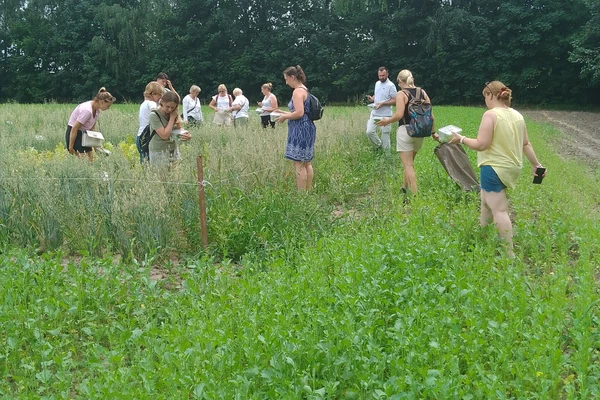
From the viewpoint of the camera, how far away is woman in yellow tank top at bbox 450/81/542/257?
6.04 meters

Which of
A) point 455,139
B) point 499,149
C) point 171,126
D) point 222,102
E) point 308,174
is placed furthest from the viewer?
point 222,102

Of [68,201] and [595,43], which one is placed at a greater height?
[595,43]

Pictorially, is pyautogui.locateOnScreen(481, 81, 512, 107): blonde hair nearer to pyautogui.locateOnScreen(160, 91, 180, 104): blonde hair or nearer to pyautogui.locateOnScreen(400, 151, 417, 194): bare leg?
pyautogui.locateOnScreen(400, 151, 417, 194): bare leg

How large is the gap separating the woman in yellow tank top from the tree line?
1448 inches

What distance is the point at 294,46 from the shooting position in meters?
48.9

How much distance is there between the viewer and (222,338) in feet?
13.4

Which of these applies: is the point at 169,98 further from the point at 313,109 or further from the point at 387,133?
the point at 387,133

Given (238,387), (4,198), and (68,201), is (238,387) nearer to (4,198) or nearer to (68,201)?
(68,201)

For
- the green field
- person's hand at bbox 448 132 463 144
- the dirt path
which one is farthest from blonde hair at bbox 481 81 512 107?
the dirt path

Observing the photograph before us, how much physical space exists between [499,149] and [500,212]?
0.58 meters

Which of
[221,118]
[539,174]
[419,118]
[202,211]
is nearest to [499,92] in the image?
[539,174]

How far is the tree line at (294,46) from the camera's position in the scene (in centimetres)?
4378

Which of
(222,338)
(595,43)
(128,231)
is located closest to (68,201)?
(128,231)

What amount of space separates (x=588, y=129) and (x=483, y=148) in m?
21.9
